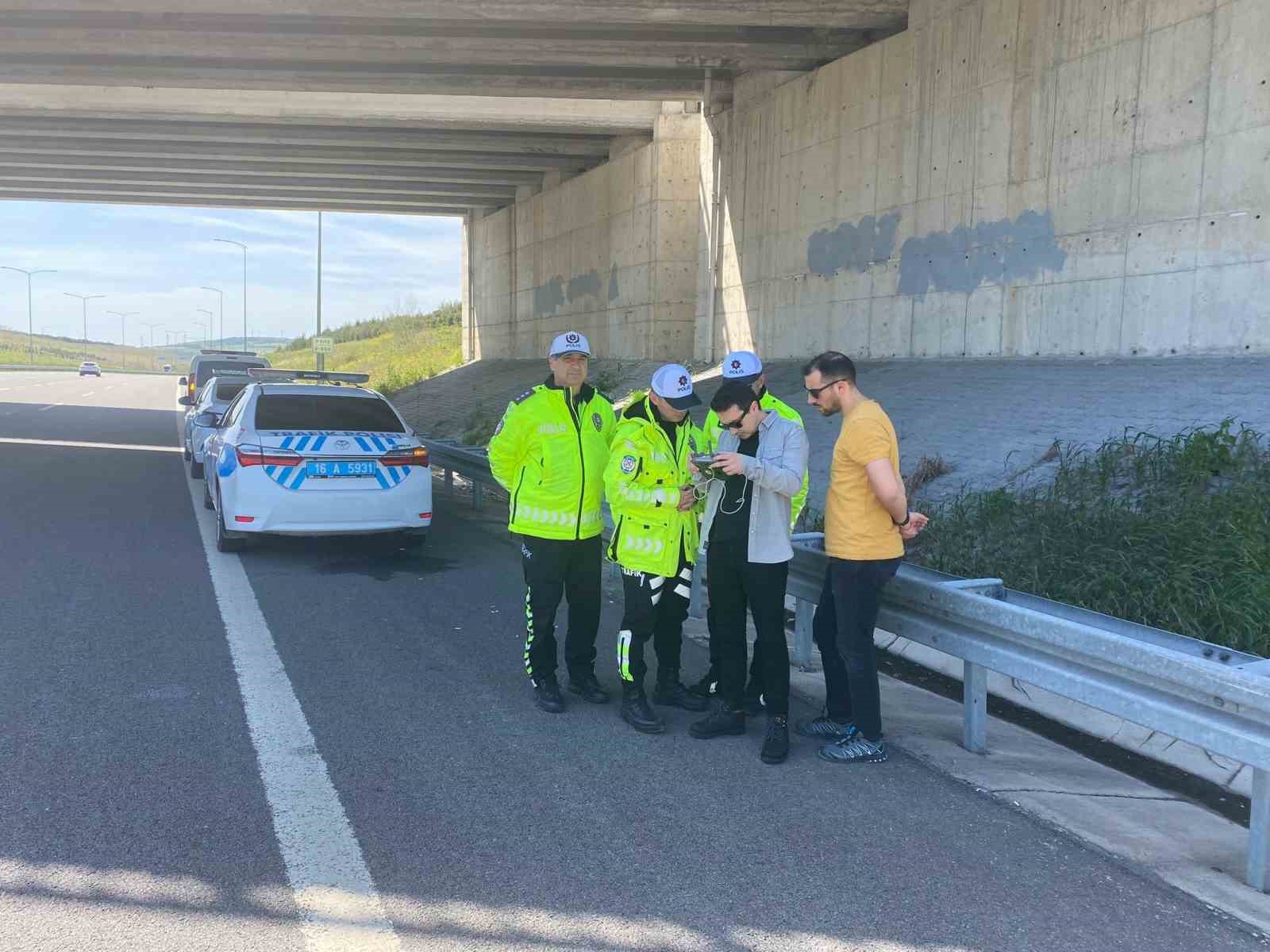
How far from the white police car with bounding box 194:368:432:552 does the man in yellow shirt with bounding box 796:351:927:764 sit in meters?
5.20

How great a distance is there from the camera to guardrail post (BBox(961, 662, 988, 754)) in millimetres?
4910

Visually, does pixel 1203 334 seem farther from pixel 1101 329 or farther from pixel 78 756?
pixel 78 756

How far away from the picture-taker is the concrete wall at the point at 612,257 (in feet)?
78.3

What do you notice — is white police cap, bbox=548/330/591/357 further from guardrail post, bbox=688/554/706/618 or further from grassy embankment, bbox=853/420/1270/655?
grassy embankment, bbox=853/420/1270/655

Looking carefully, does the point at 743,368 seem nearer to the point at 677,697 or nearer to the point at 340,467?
the point at 677,697

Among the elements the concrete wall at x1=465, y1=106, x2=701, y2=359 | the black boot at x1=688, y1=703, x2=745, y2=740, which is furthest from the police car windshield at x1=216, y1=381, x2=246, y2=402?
the black boot at x1=688, y1=703, x2=745, y2=740

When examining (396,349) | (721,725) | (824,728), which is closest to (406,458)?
(721,725)

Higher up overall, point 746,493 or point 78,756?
point 746,493

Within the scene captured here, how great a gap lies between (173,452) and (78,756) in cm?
1639

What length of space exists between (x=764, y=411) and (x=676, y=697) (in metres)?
1.57

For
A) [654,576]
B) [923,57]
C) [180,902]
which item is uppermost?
[923,57]

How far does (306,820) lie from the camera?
3.95 meters

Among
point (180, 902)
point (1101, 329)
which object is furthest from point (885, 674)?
point (1101, 329)

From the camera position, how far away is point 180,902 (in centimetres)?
333
